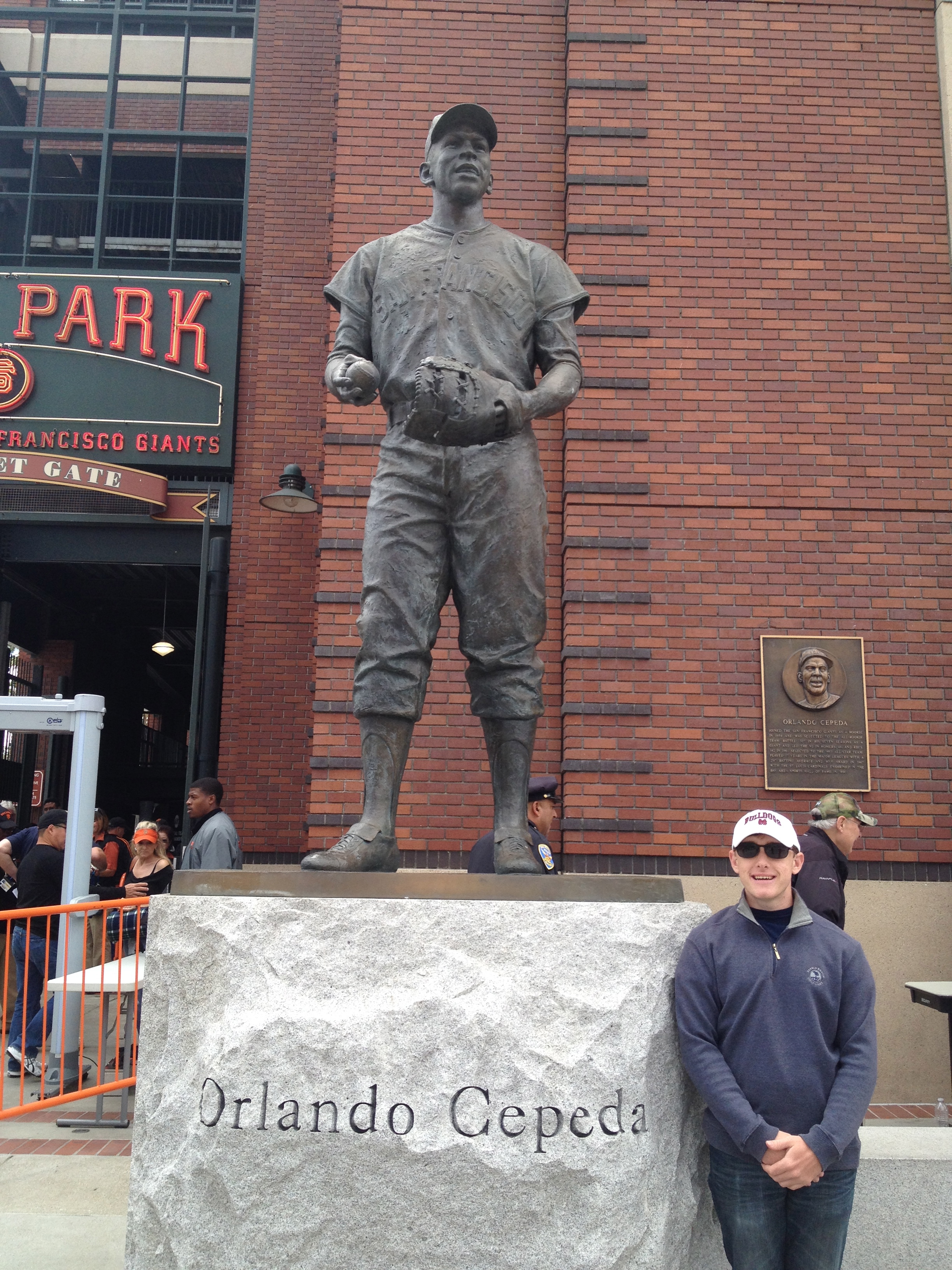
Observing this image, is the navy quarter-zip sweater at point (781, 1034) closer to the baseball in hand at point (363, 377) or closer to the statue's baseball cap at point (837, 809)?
the baseball in hand at point (363, 377)

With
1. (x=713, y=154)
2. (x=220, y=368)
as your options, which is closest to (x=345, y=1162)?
(x=713, y=154)

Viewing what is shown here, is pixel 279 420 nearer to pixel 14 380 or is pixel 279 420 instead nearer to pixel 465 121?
pixel 14 380

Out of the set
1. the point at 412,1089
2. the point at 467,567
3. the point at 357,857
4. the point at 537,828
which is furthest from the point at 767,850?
the point at 537,828

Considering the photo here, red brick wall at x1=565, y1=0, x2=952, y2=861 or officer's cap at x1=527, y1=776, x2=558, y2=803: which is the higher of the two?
red brick wall at x1=565, y1=0, x2=952, y2=861

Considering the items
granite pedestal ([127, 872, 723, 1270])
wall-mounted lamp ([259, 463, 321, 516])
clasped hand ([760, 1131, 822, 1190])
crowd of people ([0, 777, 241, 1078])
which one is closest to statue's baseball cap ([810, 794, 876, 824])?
granite pedestal ([127, 872, 723, 1270])

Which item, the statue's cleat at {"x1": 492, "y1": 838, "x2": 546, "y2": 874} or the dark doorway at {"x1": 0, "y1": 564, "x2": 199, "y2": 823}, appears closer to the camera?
the statue's cleat at {"x1": 492, "y1": 838, "x2": 546, "y2": 874}

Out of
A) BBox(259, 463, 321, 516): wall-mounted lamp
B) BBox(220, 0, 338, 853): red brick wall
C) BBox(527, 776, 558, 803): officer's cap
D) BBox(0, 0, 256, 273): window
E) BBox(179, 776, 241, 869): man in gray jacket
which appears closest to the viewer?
BBox(527, 776, 558, 803): officer's cap

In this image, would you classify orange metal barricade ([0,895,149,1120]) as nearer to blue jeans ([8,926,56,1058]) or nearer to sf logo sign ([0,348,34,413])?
blue jeans ([8,926,56,1058])

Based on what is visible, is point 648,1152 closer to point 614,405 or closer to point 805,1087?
point 805,1087

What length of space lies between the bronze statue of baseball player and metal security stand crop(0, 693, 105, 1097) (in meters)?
3.96

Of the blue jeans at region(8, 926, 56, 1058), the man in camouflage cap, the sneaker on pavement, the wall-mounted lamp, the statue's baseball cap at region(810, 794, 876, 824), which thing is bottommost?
the sneaker on pavement

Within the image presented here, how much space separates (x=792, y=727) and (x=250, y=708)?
16.8ft

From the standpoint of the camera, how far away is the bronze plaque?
24.6 feet

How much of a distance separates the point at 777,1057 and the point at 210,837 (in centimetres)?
444
